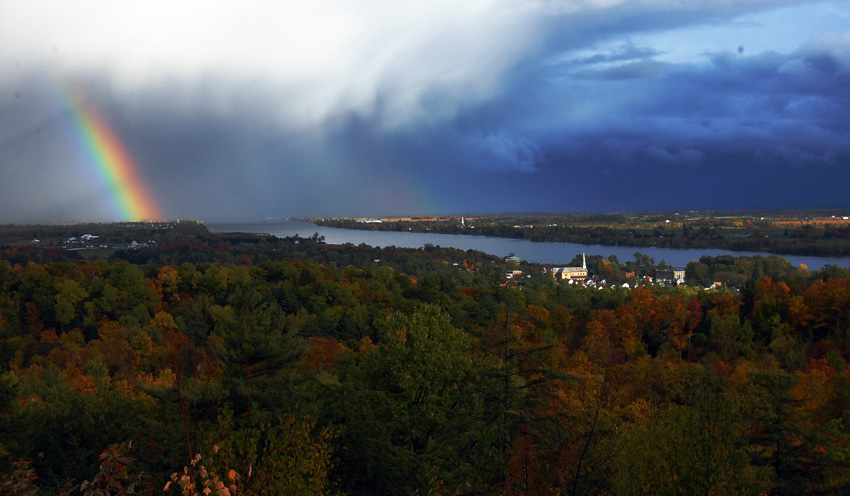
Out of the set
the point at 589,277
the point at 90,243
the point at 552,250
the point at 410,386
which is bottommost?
the point at 589,277

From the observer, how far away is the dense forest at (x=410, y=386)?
6.43m

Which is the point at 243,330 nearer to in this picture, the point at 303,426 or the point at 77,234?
the point at 303,426

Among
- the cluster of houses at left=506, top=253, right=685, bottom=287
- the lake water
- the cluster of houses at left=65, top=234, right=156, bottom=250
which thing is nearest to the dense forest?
the cluster of houses at left=506, top=253, right=685, bottom=287

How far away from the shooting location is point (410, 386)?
51.6 feet

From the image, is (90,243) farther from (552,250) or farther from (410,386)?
(410,386)

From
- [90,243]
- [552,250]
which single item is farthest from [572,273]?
[90,243]

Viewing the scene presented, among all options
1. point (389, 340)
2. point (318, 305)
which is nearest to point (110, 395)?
point (389, 340)

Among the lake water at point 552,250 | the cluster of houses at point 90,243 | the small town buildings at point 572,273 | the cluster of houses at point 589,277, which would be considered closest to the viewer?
the cluster of houses at point 589,277

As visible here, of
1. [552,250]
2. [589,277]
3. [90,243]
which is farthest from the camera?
[552,250]

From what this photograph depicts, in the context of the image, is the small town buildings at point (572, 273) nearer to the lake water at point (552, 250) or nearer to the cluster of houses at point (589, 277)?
the cluster of houses at point (589, 277)

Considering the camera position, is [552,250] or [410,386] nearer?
[410,386]

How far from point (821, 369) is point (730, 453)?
85.1ft

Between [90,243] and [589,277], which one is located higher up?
[90,243]

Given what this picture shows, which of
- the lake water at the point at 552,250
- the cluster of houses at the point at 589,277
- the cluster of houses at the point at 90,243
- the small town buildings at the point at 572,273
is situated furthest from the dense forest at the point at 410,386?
the cluster of houses at the point at 90,243
